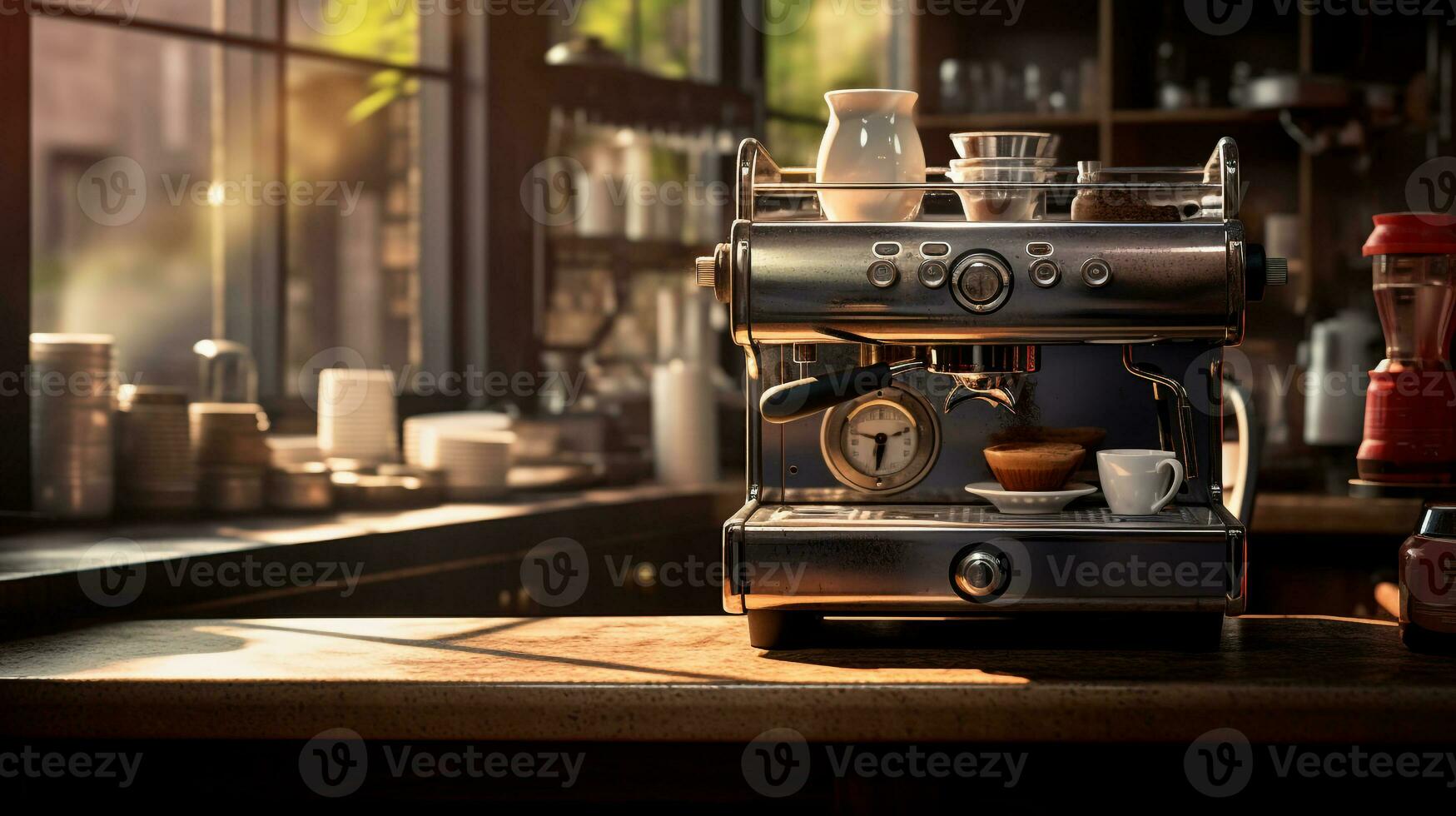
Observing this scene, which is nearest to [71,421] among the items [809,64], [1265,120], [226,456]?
[226,456]

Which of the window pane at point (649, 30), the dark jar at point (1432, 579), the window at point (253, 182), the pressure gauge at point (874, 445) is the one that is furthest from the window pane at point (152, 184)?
the dark jar at point (1432, 579)

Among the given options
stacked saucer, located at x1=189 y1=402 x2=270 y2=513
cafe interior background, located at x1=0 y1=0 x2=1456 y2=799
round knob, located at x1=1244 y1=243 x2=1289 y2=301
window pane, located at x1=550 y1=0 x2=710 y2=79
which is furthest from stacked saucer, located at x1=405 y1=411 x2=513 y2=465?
round knob, located at x1=1244 y1=243 x2=1289 y2=301

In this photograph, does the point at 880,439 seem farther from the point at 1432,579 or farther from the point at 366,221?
the point at 366,221

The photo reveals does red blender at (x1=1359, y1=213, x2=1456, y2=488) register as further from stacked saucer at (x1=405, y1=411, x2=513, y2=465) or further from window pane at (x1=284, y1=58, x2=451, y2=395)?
→ window pane at (x1=284, y1=58, x2=451, y2=395)

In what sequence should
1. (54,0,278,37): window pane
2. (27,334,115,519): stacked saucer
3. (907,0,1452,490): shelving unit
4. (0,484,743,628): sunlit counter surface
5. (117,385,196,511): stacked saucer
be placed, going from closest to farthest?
(0,484,743,628): sunlit counter surface, (27,334,115,519): stacked saucer, (117,385,196,511): stacked saucer, (54,0,278,37): window pane, (907,0,1452,490): shelving unit

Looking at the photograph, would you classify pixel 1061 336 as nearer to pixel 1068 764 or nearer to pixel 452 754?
pixel 1068 764

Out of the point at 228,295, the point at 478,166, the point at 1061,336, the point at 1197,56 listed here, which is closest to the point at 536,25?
the point at 478,166

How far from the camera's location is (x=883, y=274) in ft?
4.08

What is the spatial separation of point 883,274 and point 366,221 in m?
1.71

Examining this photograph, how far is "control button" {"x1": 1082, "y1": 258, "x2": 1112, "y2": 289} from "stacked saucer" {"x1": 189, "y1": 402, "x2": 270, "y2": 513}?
134cm

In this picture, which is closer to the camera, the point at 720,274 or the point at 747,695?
the point at 747,695

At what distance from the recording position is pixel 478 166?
2863 mm

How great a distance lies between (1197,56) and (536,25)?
1.61m

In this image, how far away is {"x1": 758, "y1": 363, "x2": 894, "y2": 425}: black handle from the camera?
1.23 meters
